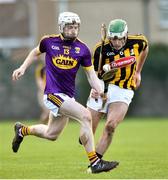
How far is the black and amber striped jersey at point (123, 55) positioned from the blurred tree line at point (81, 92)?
16744 millimetres

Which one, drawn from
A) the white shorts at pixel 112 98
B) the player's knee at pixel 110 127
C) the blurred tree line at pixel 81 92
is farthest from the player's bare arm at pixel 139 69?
the blurred tree line at pixel 81 92

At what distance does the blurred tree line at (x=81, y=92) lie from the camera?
30719 millimetres

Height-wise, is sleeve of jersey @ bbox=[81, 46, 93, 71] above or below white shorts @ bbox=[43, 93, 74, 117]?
above

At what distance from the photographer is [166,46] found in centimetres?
3403

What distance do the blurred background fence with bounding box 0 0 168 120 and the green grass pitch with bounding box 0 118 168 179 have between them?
8045 mm

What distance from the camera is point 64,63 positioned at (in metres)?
12.1

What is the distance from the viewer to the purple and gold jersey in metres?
12.1

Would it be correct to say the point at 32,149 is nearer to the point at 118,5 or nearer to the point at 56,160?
the point at 56,160

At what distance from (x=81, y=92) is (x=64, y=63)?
59.3ft

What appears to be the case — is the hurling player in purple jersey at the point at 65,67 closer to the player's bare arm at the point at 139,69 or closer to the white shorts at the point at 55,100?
the white shorts at the point at 55,100

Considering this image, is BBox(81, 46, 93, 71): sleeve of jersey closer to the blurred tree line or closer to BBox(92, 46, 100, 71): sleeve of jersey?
BBox(92, 46, 100, 71): sleeve of jersey

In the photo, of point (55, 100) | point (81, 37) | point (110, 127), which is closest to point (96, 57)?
point (110, 127)

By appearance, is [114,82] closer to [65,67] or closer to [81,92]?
[65,67]

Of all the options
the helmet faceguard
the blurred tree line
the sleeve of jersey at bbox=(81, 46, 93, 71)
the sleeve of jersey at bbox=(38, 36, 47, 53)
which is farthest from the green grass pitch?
the blurred tree line
